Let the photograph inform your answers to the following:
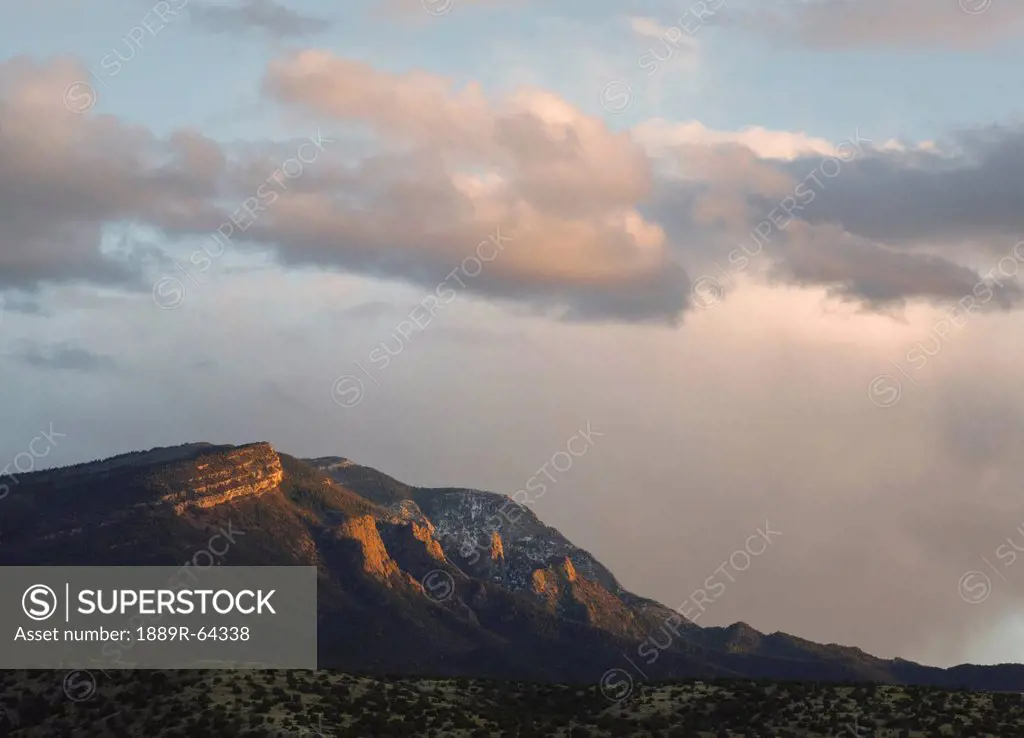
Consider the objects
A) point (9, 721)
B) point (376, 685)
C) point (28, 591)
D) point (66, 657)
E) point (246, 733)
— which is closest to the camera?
point (246, 733)

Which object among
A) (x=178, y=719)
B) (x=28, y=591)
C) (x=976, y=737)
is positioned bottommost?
(x=976, y=737)

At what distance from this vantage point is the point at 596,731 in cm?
11288

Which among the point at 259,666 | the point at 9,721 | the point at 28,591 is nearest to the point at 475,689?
the point at 259,666

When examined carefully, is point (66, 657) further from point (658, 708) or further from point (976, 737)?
point (976, 737)

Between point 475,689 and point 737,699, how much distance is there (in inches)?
1007

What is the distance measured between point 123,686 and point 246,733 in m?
17.0

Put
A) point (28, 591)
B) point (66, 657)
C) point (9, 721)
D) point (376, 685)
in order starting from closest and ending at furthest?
point (9, 721)
point (376, 685)
point (66, 657)
point (28, 591)

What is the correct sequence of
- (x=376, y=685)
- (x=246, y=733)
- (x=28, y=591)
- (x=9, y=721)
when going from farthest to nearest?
(x=28, y=591) → (x=376, y=685) → (x=9, y=721) → (x=246, y=733)

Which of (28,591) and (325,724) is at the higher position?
(28,591)

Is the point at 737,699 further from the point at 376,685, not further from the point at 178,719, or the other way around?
the point at 178,719

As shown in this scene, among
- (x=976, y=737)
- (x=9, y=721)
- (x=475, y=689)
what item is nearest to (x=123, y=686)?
(x=9, y=721)

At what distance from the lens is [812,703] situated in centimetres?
11512

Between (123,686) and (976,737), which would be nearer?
(976,737)

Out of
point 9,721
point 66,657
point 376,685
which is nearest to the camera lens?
point 9,721
